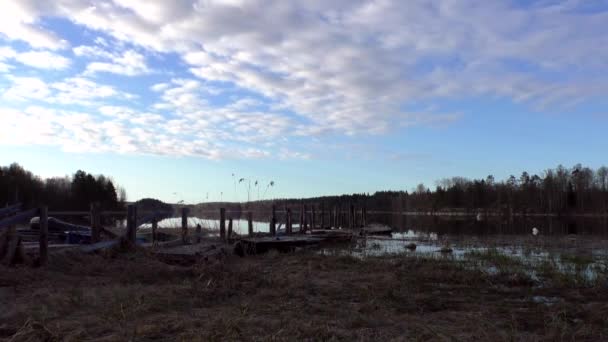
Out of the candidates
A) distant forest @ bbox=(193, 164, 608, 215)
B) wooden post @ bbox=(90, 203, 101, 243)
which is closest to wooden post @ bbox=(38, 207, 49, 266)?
wooden post @ bbox=(90, 203, 101, 243)

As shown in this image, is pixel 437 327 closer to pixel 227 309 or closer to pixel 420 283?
pixel 227 309

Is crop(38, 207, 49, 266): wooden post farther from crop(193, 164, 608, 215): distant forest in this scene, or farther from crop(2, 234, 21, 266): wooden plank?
crop(193, 164, 608, 215): distant forest

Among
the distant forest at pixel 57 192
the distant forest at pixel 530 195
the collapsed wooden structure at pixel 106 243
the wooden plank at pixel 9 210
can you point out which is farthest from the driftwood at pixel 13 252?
the distant forest at pixel 530 195

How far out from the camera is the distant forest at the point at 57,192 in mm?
73062

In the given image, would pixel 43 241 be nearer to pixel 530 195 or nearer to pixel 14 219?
pixel 14 219

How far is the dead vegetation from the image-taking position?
7562 millimetres

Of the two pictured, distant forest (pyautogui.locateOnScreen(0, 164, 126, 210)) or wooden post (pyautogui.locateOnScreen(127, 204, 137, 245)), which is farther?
distant forest (pyautogui.locateOnScreen(0, 164, 126, 210))

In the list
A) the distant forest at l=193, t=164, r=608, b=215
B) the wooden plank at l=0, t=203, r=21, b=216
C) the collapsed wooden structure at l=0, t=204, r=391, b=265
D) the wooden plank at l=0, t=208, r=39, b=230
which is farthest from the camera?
the distant forest at l=193, t=164, r=608, b=215

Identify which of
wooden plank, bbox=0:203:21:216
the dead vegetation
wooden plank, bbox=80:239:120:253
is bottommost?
the dead vegetation

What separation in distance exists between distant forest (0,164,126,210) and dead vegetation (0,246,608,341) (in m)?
66.1

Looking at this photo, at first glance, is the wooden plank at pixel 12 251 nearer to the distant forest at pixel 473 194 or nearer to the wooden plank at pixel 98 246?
the wooden plank at pixel 98 246

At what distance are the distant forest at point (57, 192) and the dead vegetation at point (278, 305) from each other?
217 feet

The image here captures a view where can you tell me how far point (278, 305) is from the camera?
9.74 meters

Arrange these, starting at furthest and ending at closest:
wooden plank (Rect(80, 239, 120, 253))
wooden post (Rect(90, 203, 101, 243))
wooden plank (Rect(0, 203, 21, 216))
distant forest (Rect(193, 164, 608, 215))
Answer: distant forest (Rect(193, 164, 608, 215)) < wooden post (Rect(90, 203, 101, 243)) < wooden plank (Rect(80, 239, 120, 253)) < wooden plank (Rect(0, 203, 21, 216))
